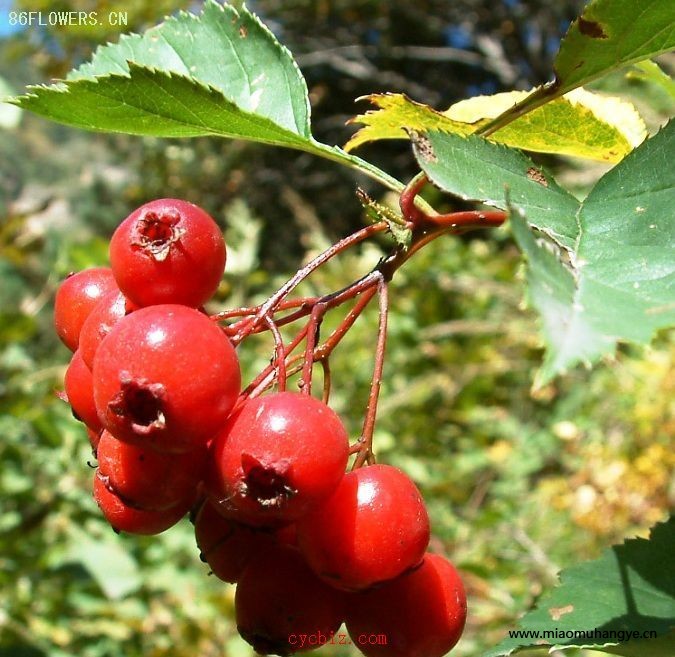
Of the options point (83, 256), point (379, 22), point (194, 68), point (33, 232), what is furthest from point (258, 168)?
point (194, 68)

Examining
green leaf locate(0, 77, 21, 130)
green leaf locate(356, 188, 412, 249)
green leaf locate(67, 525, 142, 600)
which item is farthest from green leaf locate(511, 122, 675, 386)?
green leaf locate(67, 525, 142, 600)

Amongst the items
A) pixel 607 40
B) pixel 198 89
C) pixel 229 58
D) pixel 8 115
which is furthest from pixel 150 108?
pixel 8 115

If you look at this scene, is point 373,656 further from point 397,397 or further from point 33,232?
point 33,232

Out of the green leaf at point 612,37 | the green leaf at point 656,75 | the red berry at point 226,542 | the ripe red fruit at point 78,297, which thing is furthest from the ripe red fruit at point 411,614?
the green leaf at point 656,75

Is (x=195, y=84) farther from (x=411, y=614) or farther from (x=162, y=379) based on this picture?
(x=411, y=614)

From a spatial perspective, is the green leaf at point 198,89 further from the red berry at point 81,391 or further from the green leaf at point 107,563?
the green leaf at point 107,563
